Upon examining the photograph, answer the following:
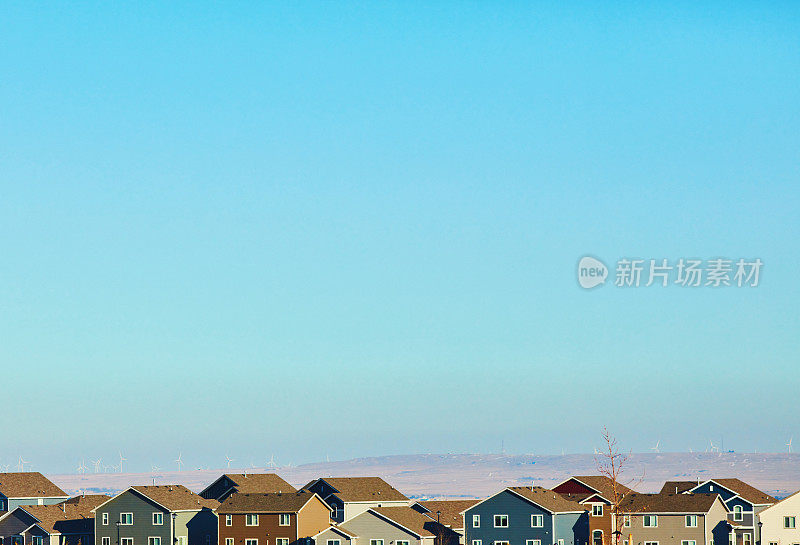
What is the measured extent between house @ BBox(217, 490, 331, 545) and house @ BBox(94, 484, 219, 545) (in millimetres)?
2502

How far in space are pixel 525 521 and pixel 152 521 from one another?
27.0 meters

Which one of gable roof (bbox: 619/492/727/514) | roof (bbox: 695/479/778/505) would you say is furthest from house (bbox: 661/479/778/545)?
gable roof (bbox: 619/492/727/514)

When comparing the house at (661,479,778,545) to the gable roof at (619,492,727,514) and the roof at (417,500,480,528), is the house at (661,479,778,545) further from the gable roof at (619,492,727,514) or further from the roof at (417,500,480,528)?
the roof at (417,500,480,528)

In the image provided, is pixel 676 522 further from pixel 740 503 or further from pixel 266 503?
pixel 266 503

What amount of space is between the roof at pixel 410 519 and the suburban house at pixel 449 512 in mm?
2219


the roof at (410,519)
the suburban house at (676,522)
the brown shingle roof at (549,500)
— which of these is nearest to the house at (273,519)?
the roof at (410,519)

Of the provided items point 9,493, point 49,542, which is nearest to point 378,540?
point 49,542

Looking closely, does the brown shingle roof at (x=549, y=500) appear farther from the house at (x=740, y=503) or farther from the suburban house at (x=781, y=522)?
the suburban house at (x=781, y=522)

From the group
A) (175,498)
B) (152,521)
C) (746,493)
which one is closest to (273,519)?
(175,498)

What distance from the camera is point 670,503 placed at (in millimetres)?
89500

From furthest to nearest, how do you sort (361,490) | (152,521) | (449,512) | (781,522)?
(361,490) < (449,512) < (781,522) < (152,521)

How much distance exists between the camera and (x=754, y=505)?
95125 millimetres

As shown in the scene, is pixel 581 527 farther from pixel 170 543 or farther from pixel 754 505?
pixel 170 543

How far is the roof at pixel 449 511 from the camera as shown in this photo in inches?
3752
